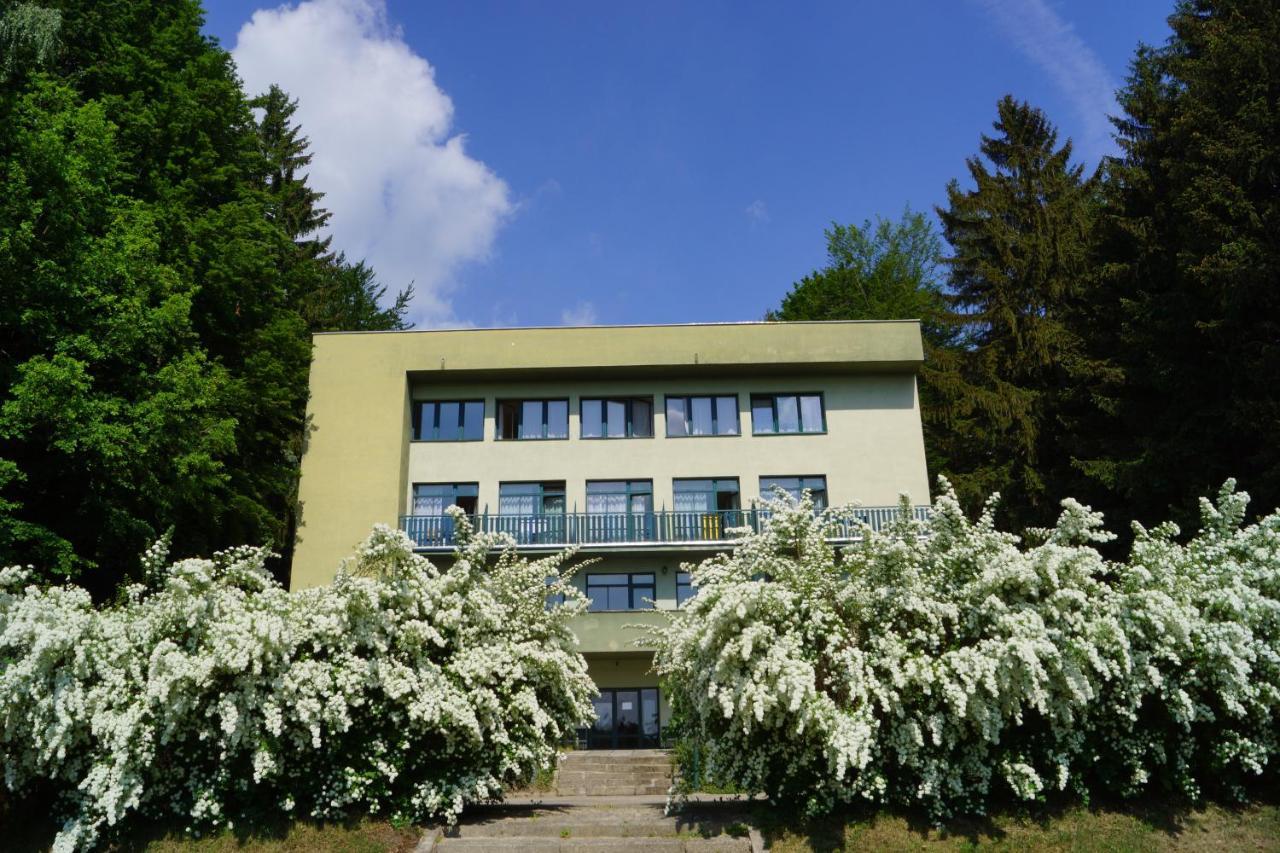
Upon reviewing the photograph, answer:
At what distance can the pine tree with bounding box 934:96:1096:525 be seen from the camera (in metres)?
31.0

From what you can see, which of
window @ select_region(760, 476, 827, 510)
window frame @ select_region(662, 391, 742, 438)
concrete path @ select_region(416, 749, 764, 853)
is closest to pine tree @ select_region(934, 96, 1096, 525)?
window @ select_region(760, 476, 827, 510)

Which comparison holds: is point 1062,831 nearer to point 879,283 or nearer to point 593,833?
point 593,833

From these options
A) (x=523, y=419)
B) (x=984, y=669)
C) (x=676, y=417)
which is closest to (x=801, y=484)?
(x=676, y=417)

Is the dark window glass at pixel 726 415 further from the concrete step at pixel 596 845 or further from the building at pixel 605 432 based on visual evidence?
the concrete step at pixel 596 845

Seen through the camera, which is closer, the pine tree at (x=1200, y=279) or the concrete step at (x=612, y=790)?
the concrete step at (x=612, y=790)

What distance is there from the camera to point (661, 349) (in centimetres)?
2992

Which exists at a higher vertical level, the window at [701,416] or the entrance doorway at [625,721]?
the window at [701,416]

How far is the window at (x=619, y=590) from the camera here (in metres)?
28.3

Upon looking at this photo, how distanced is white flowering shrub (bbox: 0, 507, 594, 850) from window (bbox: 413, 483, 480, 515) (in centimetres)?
1628

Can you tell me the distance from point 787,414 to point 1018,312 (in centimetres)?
948

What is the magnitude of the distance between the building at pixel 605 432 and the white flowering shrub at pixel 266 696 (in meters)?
15.6

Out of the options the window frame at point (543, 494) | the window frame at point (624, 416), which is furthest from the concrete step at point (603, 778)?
the window frame at point (624, 416)

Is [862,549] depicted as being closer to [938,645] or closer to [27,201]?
[938,645]

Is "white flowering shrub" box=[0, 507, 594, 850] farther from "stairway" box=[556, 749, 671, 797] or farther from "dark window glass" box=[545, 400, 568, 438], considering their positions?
"dark window glass" box=[545, 400, 568, 438]
